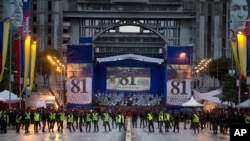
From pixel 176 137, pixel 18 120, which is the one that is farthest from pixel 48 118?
pixel 176 137

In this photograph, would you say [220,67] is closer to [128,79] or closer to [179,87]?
[128,79]

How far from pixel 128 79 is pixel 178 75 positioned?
412 inches

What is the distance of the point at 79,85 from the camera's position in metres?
75.7

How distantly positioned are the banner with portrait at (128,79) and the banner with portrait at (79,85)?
8077mm

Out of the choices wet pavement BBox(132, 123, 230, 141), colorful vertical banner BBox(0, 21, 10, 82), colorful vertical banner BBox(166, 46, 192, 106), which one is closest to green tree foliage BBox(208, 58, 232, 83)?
colorful vertical banner BBox(166, 46, 192, 106)

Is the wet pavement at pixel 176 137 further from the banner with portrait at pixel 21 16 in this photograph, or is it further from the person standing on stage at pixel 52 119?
the banner with portrait at pixel 21 16

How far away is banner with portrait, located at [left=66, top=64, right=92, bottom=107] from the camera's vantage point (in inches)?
2963

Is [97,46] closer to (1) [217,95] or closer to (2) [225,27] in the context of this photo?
(2) [225,27]

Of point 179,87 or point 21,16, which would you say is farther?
point 179,87

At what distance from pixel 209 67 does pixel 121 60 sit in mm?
49400

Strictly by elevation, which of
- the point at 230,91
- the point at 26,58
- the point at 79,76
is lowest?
the point at 230,91

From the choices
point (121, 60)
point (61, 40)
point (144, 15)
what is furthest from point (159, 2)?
point (121, 60)

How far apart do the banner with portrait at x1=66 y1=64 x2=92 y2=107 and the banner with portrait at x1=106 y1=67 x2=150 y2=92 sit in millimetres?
8077

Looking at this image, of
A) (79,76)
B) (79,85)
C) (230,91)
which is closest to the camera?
(230,91)
